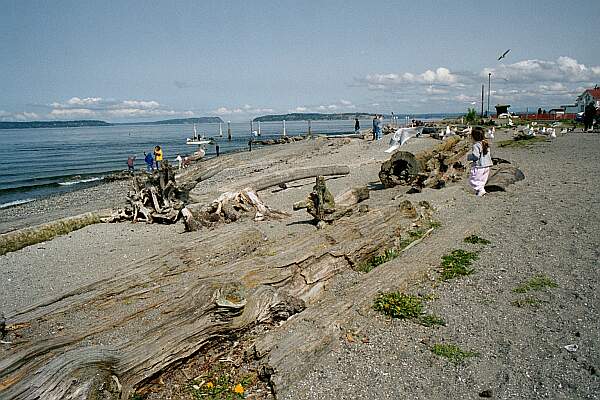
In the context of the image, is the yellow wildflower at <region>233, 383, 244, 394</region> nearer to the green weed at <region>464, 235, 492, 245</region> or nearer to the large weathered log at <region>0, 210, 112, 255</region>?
the green weed at <region>464, 235, 492, 245</region>

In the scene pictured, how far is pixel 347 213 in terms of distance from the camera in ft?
27.3

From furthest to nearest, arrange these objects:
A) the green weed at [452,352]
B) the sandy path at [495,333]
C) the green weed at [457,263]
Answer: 1. the green weed at [457,263]
2. the green weed at [452,352]
3. the sandy path at [495,333]

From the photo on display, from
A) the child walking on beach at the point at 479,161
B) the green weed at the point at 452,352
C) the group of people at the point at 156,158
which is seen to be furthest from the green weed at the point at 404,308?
the group of people at the point at 156,158

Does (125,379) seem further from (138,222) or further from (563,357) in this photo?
(138,222)

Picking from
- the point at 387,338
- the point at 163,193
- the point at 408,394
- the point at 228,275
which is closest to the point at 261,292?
the point at 228,275

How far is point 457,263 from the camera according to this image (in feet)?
23.5

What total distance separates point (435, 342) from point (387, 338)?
0.50m

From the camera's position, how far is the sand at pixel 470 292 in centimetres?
422

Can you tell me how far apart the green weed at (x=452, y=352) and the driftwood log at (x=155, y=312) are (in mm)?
1595

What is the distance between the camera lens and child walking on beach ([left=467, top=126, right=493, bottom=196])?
11.7m

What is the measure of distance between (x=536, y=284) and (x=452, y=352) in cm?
224

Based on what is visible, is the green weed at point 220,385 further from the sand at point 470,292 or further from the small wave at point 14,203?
→ the small wave at point 14,203

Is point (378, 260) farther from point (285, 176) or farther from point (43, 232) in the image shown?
point (43, 232)

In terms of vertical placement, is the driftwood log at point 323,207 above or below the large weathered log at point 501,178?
above
